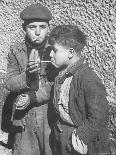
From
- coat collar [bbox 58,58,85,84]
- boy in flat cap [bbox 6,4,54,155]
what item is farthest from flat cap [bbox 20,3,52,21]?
coat collar [bbox 58,58,85,84]

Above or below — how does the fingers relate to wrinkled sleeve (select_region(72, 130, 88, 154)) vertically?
above

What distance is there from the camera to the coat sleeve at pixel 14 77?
3008 mm

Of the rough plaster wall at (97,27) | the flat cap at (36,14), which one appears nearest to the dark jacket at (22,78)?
the flat cap at (36,14)

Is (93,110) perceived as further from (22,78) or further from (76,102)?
(22,78)

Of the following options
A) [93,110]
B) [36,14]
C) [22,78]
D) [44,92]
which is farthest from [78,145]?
[36,14]

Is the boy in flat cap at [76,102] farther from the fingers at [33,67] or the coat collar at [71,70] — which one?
the fingers at [33,67]

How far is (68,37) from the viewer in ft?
9.00

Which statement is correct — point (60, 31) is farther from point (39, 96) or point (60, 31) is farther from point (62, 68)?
point (39, 96)

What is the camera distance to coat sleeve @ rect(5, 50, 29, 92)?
3008 mm

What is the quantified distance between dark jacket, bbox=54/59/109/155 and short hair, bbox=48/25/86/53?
12 cm

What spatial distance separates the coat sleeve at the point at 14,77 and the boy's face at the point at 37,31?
26 cm

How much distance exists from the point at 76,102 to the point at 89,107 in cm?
12

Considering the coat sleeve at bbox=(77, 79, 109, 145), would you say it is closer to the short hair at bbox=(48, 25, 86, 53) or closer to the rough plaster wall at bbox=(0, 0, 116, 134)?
the short hair at bbox=(48, 25, 86, 53)

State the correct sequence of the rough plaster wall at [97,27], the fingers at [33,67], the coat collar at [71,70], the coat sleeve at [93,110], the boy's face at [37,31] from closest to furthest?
the coat sleeve at [93,110]
the coat collar at [71,70]
the fingers at [33,67]
the boy's face at [37,31]
the rough plaster wall at [97,27]
